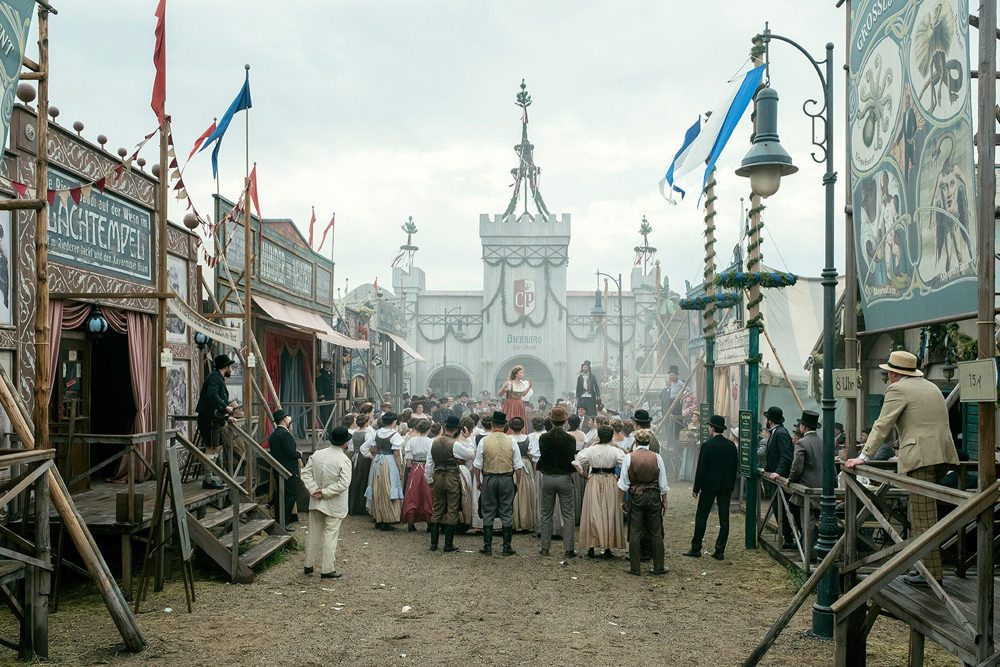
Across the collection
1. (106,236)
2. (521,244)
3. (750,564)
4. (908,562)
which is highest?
(521,244)

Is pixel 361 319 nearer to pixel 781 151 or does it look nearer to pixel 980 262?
pixel 781 151

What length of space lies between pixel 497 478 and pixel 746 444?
11.1ft

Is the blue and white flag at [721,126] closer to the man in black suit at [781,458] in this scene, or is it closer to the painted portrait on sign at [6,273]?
the man in black suit at [781,458]

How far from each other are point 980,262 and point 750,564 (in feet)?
20.8

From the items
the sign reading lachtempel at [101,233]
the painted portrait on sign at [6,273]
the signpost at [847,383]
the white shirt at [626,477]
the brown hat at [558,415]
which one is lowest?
the white shirt at [626,477]

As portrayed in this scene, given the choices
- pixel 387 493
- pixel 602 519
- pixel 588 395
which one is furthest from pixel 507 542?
pixel 588 395

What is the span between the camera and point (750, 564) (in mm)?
10227

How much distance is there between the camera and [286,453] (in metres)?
12.2

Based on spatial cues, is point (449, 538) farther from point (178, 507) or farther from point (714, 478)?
point (178, 507)

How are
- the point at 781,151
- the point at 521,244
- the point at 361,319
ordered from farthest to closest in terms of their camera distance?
the point at 521,244
the point at 361,319
the point at 781,151

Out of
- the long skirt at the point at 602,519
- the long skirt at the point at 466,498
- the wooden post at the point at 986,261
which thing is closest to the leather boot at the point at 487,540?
the long skirt at the point at 466,498

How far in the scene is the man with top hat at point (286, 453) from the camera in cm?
1218

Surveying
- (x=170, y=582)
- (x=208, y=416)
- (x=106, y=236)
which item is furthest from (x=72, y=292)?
(x=170, y=582)

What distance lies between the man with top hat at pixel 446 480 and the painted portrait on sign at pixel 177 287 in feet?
15.2
